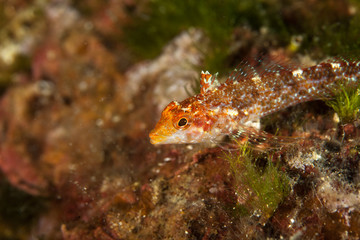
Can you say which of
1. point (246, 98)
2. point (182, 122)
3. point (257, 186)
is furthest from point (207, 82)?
point (257, 186)

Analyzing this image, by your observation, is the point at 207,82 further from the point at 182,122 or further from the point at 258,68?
the point at 258,68

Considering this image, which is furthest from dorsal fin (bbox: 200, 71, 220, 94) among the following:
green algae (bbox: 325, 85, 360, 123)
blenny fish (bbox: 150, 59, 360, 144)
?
green algae (bbox: 325, 85, 360, 123)

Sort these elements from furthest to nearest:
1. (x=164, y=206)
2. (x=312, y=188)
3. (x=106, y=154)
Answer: (x=106, y=154), (x=164, y=206), (x=312, y=188)

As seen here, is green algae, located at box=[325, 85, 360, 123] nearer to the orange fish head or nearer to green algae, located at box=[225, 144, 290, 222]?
green algae, located at box=[225, 144, 290, 222]

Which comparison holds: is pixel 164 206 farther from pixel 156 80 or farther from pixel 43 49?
pixel 43 49

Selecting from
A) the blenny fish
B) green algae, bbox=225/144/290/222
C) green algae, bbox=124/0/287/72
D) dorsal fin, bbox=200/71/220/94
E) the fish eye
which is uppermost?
green algae, bbox=124/0/287/72

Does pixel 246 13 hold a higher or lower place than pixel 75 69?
lower

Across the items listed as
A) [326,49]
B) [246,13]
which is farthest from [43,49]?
[326,49]

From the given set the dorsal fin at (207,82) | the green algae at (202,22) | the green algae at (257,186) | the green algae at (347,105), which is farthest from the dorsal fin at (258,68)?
the green algae at (202,22)
